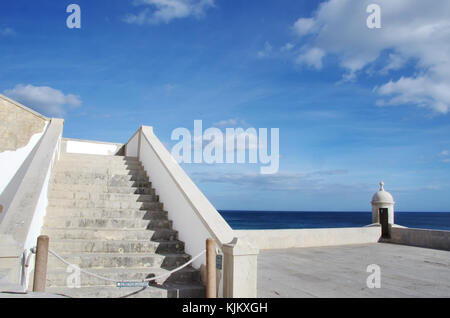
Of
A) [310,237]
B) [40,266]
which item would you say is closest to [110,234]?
[40,266]

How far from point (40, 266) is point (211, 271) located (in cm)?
202

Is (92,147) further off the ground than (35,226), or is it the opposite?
(92,147)

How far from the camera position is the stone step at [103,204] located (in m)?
6.64

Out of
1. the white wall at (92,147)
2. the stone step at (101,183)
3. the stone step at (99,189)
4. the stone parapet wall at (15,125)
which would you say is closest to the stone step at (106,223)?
the stone step at (99,189)

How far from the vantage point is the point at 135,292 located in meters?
4.63

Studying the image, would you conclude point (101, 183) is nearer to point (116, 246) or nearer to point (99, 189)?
point (99, 189)

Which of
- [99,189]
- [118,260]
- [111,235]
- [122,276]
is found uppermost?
[99,189]

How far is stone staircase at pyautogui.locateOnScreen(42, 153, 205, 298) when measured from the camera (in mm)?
4816

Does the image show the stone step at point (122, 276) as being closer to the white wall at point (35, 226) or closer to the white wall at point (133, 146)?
the white wall at point (35, 226)

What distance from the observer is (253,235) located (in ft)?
35.0

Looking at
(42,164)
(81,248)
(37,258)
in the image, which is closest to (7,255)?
(37,258)

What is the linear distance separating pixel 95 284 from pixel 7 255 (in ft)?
4.96

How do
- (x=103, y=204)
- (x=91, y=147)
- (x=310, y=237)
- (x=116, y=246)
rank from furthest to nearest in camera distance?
1. (x=91, y=147)
2. (x=310, y=237)
3. (x=103, y=204)
4. (x=116, y=246)
